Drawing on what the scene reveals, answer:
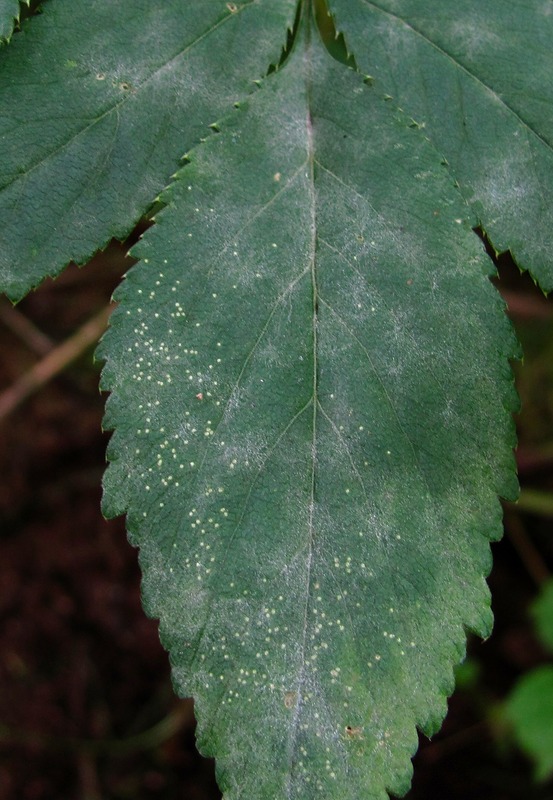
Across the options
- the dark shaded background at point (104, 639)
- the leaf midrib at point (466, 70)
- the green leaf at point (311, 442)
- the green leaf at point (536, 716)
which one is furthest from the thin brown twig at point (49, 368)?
the green leaf at point (536, 716)

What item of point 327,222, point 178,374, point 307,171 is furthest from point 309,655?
point 307,171

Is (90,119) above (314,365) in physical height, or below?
above

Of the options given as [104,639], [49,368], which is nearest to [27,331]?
[49,368]

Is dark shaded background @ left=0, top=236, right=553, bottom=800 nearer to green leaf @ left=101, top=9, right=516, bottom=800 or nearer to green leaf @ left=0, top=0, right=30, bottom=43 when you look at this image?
green leaf @ left=101, top=9, right=516, bottom=800

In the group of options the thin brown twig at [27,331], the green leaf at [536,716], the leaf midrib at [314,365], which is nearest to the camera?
the leaf midrib at [314,365]

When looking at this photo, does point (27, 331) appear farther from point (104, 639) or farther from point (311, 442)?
point (311, 442)

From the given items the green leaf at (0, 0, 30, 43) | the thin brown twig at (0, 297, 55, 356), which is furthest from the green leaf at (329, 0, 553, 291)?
the thin brown twig at (0, 297, 55, 356)

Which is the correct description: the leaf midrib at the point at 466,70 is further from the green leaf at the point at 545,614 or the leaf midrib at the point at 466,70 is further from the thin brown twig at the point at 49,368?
the green leaf at the point at 545,614
